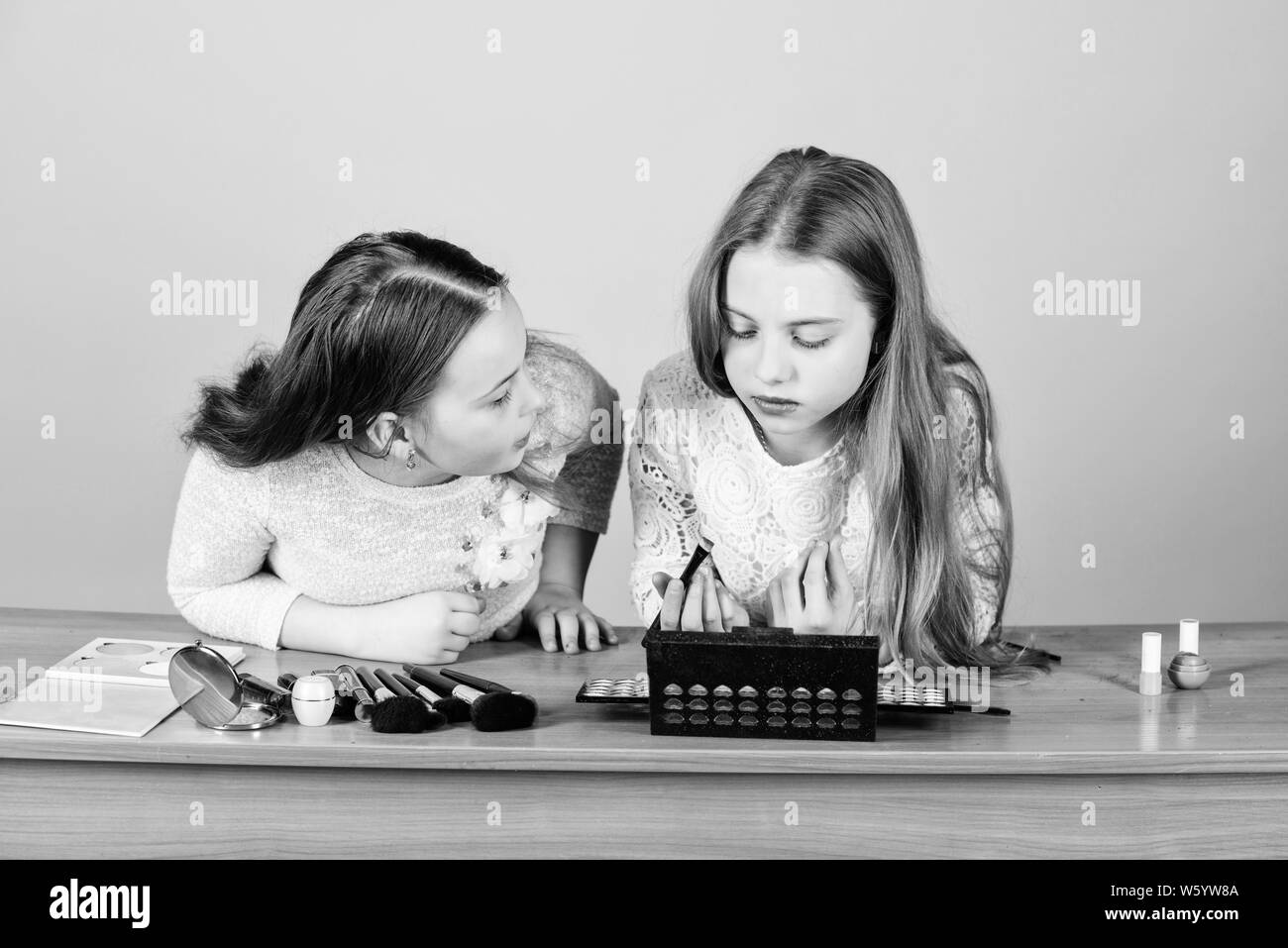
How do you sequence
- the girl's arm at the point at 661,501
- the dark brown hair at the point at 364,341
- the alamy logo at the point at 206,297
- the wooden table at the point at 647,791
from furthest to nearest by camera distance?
the alamy logo at the point at 206,297 → the girl's arm at the point at 661,501 → the dark brown hair at the point at 364,341 → the wooden table at the point at 647,791

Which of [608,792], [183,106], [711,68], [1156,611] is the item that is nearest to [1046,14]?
[711,68]

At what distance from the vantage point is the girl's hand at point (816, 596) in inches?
71.6

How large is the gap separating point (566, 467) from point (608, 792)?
2.03ft

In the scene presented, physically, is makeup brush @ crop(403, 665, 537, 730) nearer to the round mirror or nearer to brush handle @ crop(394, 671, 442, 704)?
brush handle @ crop(394, 671, 442, 704)

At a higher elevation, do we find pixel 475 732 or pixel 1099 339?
pixel 1099 339

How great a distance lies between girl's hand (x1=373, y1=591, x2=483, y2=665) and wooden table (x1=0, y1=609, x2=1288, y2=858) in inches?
8.9

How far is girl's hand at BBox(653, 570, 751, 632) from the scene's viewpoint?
1.83 m

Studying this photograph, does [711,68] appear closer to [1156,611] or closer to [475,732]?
[1156,611]

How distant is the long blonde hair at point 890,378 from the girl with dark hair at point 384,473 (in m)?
0.26

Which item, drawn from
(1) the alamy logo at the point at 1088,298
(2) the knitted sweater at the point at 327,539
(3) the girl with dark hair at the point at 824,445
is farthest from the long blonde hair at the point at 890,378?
(1) the alamy logo at the point at 1088,298

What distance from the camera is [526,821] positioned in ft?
5.49

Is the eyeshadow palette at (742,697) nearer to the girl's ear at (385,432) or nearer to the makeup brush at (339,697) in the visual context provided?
the makeup brush at (339,697)
